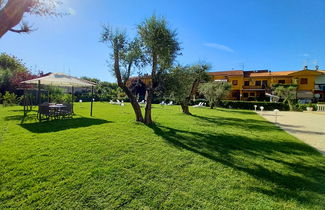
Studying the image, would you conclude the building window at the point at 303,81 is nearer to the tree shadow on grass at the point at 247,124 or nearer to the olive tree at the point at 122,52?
the tree shadow on grass at the point at 247,124

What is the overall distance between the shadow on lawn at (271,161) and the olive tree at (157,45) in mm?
3990

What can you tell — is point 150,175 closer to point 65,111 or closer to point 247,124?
point 65,111

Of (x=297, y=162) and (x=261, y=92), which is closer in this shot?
(x=297, y=162)

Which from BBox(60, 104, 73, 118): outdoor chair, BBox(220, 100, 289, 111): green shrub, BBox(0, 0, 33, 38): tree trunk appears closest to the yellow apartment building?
BBox(220, 100, 289, 111): green shrub

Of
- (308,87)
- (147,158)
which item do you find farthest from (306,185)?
(308,87)

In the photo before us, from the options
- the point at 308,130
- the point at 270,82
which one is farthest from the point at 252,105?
the point at 308,130

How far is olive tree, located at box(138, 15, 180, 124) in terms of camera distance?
8.18m

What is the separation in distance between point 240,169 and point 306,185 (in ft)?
4.13

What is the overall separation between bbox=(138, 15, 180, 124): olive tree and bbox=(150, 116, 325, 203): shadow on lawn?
13.1 ft

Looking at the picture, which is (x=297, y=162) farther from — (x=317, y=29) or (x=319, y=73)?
(x=319, y=73)

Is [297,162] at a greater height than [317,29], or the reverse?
[317,29]

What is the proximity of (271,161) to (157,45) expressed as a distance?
680cm

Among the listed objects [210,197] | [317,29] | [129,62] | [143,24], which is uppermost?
[317,29]

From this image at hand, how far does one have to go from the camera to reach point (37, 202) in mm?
2451
